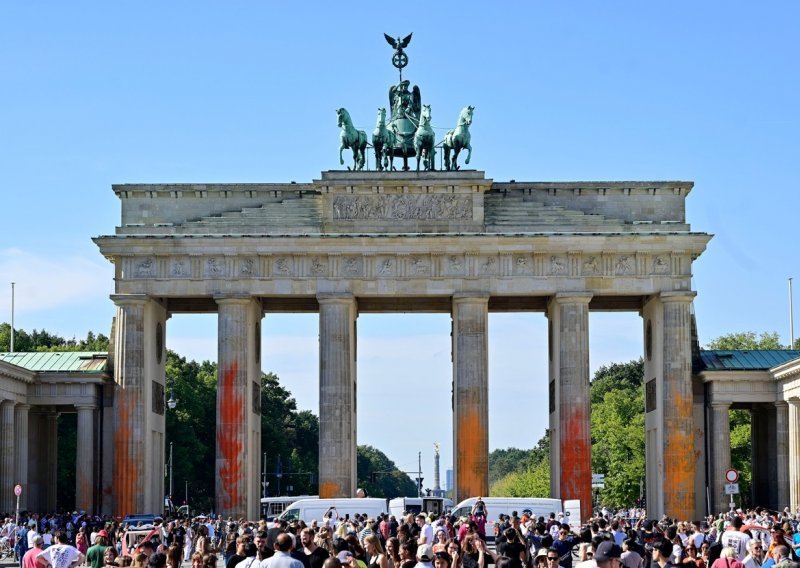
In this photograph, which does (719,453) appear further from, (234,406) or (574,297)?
(234,406)

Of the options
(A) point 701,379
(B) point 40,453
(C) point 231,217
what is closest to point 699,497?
(A) point 701,379

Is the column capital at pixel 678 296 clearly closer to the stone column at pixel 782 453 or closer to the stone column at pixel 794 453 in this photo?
the stone column at pixel 782 453

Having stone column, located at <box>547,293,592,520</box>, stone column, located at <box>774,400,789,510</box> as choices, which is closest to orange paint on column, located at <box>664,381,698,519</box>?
stone column, located at <box>547,293,592,520</box>

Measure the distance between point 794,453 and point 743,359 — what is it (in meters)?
9.34

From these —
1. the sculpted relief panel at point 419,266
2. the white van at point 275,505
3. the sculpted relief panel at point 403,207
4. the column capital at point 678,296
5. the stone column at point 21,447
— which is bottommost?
the white van at point 275,505

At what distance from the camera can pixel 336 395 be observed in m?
83.2

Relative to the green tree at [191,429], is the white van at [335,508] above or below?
below

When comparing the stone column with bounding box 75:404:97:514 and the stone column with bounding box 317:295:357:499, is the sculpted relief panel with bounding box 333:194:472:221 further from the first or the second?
the stone column with bounding box 75:404:97:514

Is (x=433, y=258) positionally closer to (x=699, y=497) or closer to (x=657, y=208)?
(x=657, y=208)

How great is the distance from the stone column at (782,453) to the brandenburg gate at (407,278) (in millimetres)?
4249

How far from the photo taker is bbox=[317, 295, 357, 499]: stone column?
271 ft

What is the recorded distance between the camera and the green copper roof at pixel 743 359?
3310 inches

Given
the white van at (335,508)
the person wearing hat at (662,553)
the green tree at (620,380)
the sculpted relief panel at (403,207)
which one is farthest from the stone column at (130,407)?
the green tree at (620,380)

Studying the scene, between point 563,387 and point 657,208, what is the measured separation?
1090cm
